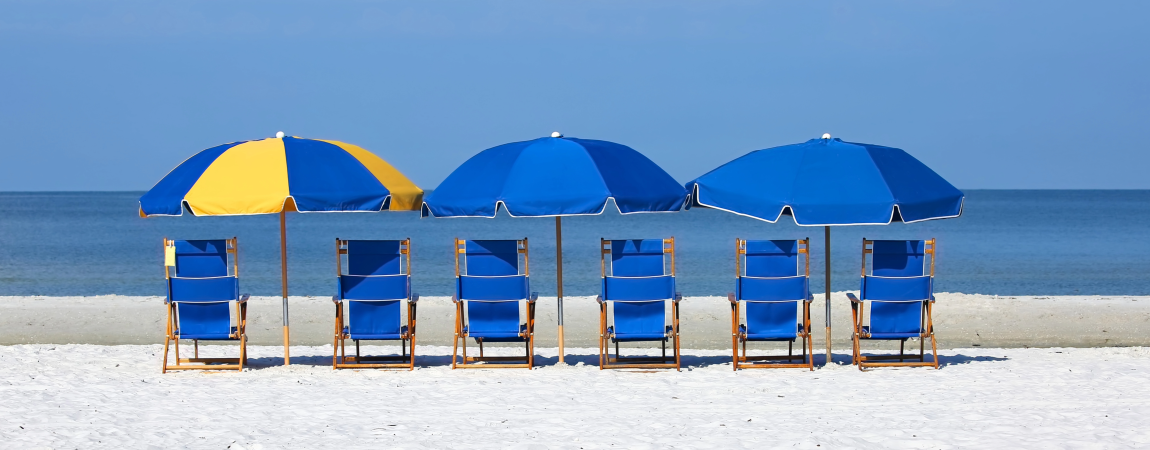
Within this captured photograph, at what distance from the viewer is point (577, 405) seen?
6031mm

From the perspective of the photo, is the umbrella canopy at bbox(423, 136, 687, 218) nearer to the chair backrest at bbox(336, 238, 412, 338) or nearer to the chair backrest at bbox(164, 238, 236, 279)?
the chair backrest at bbox(336, 238, 412, 338)

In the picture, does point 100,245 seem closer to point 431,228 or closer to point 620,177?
point 431,228

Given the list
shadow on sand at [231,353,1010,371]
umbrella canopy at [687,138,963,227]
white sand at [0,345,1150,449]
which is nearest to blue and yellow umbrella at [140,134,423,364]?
shadow on sand at [231,353,1010,371]

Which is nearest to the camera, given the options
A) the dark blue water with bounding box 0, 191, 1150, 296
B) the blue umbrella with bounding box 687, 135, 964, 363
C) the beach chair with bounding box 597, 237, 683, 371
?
the blue umbrella with bounding box 687, 135, 964, 363

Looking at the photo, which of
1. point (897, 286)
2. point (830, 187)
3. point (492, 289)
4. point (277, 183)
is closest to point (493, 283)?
point (492, 289)

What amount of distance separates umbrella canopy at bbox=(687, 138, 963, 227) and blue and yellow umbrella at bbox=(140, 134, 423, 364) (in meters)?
2.34

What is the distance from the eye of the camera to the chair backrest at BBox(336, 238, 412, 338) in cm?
719

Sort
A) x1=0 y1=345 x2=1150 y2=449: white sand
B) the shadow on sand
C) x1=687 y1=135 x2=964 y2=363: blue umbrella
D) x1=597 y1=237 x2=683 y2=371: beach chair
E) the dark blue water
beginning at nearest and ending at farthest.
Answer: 1. x1=0 y1=345 x2=1150 y2=449: white sand
2. x1=687 y1=135 x2=964 y2=363: blue umbrella
3. x1=597 y1=237 x2=683 y2=371: beach chair
4. the shadow on sand
5. the dark blue water

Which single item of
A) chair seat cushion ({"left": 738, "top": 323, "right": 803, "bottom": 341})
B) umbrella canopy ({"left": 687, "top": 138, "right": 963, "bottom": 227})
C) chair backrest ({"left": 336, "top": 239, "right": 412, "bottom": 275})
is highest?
umbrella canopy ({"left": 687, "top": 138, "right": 963, "bottom": 227})

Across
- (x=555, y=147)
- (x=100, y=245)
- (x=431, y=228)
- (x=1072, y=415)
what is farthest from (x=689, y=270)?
(x=431, y=228)

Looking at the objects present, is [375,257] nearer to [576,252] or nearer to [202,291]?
[202,291]

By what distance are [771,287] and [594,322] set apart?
430 centimetres

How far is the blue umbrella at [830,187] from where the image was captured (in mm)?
6668

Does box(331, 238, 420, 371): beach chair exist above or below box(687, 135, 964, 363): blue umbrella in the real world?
below
